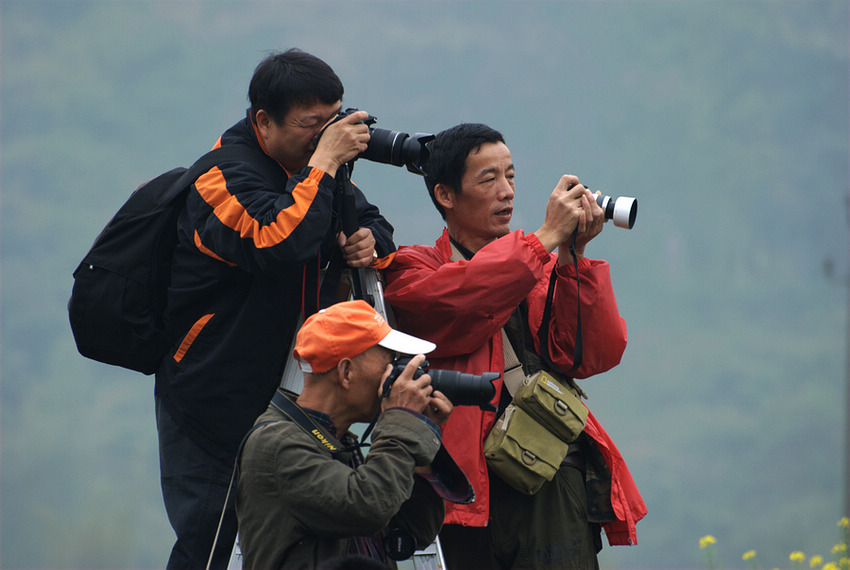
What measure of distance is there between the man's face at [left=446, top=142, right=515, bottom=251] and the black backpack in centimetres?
71

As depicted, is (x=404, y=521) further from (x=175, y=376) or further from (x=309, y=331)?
(x=175, y=376)

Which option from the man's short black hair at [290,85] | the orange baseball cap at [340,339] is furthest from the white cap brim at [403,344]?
the man's short black hair at [290,85]

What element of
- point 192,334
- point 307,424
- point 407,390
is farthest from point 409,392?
point 192,334

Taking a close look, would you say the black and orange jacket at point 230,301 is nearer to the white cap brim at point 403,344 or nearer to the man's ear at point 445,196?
the white cap brim at point 403,344

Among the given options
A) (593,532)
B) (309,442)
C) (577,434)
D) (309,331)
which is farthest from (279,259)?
(593,532)

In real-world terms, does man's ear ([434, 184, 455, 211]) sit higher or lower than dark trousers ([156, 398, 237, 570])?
higher

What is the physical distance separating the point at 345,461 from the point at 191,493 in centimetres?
57

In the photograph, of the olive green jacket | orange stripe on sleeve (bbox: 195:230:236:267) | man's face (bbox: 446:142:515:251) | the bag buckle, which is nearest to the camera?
the olive green jacket

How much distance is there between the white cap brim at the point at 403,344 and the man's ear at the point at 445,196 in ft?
3.11

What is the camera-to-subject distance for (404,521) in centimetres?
224

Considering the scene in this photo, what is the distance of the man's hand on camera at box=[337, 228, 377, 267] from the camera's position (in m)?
2.69

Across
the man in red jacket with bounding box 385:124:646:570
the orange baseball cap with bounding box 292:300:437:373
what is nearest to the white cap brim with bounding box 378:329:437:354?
the orange baseball cap with bounding box 292:300:437:373

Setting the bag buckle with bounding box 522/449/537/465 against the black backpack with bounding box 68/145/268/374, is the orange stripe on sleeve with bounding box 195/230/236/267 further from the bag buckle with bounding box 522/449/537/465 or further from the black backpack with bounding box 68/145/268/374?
the bag buckle with bounding box 522/449/537/465

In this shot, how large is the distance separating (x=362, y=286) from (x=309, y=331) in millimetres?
621
